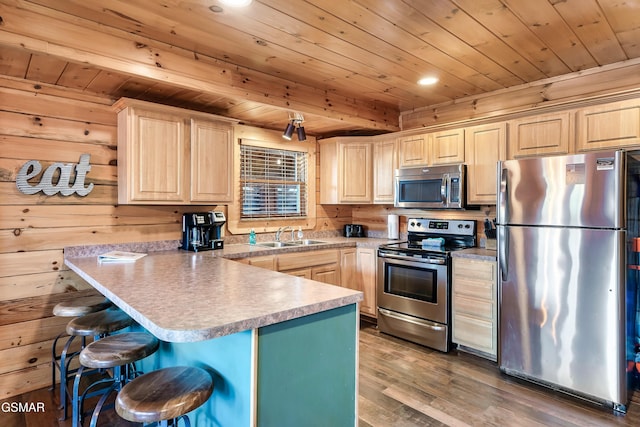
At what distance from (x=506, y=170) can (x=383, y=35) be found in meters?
1.33

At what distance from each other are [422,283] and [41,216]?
3.06m

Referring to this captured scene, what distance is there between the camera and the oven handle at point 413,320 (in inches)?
128

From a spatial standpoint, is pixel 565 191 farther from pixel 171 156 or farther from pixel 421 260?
pixel 171 156

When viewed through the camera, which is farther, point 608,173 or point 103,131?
point 103,131

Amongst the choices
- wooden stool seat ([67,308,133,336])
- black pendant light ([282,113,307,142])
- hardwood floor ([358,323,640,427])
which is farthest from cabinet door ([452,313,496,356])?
wooden stool seat ([67,308,133,336])

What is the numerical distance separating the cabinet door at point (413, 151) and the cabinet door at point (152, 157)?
2.16m

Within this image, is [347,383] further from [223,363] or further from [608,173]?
[608,173]

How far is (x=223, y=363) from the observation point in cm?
147

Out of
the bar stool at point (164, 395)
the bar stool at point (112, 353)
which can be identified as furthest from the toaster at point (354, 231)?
the bar stool at point (164, 395)

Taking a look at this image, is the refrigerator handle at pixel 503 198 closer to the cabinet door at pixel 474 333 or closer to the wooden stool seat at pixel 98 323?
the cabinet door at pixel 474 333

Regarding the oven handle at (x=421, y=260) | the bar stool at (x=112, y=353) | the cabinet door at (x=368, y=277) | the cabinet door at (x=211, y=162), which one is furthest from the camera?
the cabinet door at (x=368, y=277)

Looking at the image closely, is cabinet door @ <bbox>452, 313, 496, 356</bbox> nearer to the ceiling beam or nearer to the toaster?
the toaster

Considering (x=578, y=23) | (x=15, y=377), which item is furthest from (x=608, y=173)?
(x=15, y=377)

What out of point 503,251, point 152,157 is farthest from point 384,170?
point 152,157
